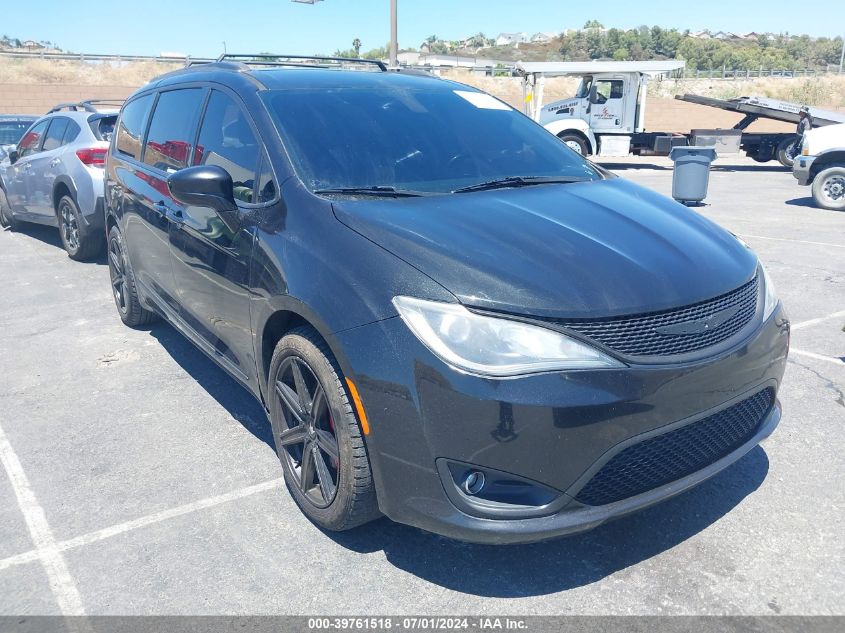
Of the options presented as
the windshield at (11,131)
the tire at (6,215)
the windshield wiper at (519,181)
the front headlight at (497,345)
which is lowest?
the tire at (6,215)

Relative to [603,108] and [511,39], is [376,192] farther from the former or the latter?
[511,39]

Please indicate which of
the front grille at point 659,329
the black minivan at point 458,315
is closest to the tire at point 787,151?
the black minivan at point 458,315

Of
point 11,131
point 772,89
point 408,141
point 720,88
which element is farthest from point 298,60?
point 720,88

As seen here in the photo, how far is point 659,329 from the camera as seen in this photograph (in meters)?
2.39

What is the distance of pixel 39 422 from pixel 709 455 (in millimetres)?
3535

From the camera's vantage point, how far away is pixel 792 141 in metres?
19.3

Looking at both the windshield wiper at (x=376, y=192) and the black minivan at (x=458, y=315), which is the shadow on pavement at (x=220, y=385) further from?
the windshield wiper at (x=376, y=192)

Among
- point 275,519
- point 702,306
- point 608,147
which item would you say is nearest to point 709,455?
point 702,306

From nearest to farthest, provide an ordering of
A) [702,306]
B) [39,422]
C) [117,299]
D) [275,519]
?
[702,306] < [275,519] < [39,422] < [117,299]

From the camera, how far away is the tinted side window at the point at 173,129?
4004 millimetres

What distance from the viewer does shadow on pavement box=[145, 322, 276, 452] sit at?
3980 millimetres

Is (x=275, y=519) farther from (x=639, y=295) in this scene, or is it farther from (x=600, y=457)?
(x=639, y=295)

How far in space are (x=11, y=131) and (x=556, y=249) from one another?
12.7m

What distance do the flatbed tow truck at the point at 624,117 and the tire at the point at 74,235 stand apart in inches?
549
